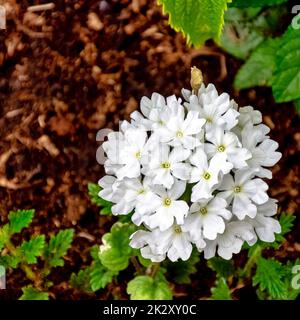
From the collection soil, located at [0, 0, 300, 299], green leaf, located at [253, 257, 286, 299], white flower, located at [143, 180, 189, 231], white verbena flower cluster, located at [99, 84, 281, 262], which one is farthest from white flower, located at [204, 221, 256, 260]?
soil, located at [0, 0, 300, 299]

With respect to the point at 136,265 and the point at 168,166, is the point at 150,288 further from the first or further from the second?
the point at 168,166

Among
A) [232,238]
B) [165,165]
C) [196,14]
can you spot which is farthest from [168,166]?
[196,14]

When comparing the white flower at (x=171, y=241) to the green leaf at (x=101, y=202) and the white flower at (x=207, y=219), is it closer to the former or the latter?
the white flower at (x=207, y=219)

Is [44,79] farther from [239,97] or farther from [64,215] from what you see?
[239,97]

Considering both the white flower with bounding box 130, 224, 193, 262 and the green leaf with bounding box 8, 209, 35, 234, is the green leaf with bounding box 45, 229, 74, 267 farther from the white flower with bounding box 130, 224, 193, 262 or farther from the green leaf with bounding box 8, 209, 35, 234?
the white flower with bounding box 130, 224, 193, 262

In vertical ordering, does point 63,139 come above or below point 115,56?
below
